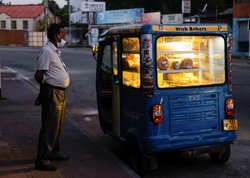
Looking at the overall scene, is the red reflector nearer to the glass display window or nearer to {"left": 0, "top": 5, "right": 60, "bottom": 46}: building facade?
the glass display window

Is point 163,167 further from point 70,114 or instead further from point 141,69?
point 70,114

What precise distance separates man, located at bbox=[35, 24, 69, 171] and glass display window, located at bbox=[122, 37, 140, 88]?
0.93 meters

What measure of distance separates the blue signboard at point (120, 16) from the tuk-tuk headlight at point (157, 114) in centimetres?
4617

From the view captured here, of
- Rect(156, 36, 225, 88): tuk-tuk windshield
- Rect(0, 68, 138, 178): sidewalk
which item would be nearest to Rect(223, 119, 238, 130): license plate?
Rect(156, 36, 225, 88): tuk-tuk windshield

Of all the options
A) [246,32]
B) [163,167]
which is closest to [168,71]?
[163,167]

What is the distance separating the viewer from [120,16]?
5434cm

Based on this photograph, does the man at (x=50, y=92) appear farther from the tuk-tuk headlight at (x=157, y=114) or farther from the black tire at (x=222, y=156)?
the black tire at (x=222, y=156)

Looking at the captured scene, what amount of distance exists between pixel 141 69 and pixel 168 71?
42 centimetres

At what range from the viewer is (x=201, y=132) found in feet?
22.3

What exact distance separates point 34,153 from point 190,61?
8.77 ft

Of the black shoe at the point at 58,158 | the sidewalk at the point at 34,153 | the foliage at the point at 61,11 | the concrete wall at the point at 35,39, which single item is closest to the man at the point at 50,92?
the sidewalk at the point at 34,153

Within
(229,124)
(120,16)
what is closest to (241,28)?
(120,16)

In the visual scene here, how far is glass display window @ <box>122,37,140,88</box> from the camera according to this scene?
668 cm

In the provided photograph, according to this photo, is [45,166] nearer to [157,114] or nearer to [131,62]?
[157,114]
